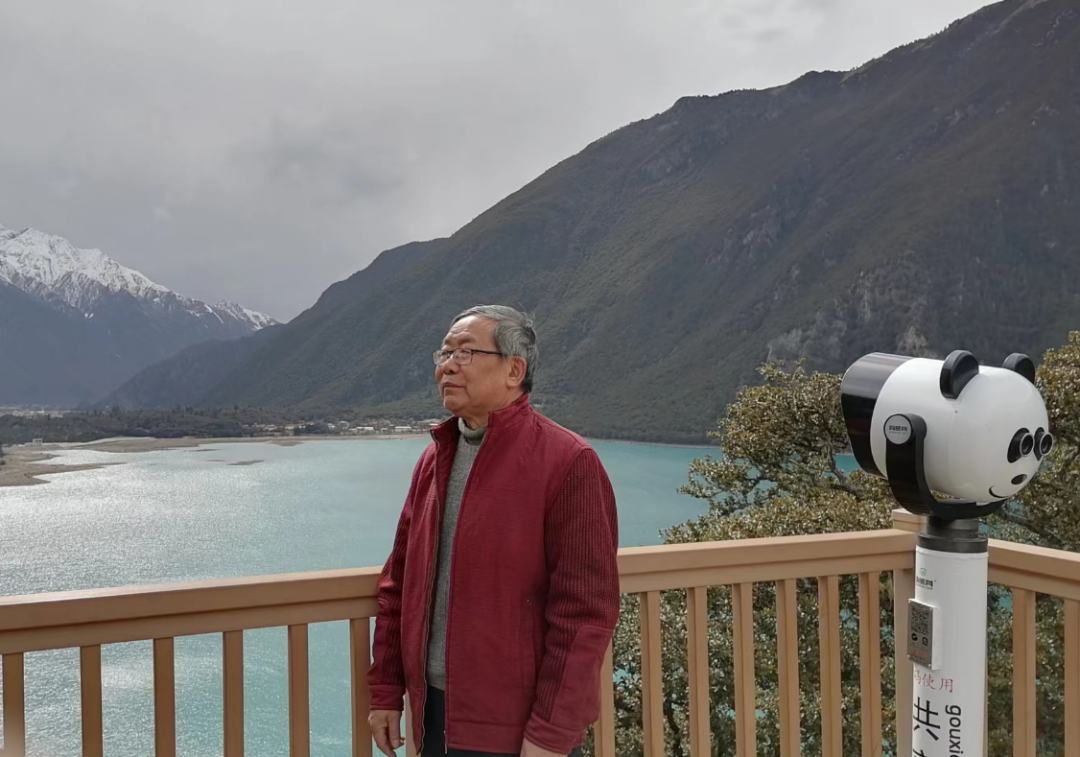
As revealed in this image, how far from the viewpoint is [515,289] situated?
52.9 m

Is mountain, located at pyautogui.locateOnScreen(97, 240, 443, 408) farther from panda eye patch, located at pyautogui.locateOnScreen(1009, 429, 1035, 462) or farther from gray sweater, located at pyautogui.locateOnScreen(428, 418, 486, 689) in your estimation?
panda eye patch, located at pyautogui.locateOnScreen(1009, 429, 1035, 462)

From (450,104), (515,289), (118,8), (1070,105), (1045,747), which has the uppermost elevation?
(450,104)

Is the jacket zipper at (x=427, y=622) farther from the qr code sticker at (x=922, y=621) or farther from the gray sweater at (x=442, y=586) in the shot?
the qr code sticker at (x=922, y=621)

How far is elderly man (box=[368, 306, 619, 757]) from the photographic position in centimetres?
107

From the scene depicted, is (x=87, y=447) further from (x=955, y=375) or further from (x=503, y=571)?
(x=955, y=375)

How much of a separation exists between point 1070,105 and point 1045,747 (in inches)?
1751

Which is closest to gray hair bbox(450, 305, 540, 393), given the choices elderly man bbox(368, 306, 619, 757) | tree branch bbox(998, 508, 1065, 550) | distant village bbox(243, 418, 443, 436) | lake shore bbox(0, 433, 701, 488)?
elderly man bbox(368, 306, 619, 757)

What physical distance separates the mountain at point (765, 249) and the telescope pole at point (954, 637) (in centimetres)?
2636

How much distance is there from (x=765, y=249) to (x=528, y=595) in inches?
2160

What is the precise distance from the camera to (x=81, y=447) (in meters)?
47.9

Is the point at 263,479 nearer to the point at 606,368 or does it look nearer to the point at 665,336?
the point at 606,368

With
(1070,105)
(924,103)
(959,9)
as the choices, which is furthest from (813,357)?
(959,9)

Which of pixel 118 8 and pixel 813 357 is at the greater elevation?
pixel 118 8

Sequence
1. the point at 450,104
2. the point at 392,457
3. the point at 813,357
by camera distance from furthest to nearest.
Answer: the point at 450,104
the point at 392,457
the point at 813,357
